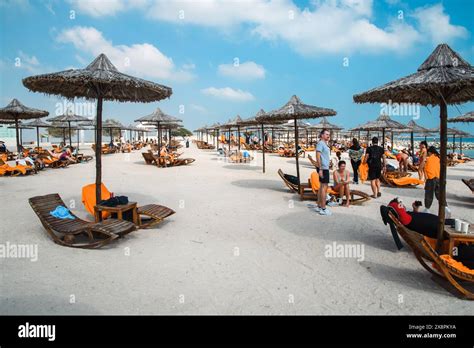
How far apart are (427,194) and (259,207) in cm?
345

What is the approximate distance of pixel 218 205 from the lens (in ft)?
22.2

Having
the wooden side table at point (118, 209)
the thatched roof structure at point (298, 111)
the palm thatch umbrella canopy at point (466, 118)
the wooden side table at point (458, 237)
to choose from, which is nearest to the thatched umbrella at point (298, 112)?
the thatched roof structure at point (298, 111)

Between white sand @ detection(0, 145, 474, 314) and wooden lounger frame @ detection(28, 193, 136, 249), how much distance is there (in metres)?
0.13

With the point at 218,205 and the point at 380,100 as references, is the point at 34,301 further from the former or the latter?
the point at 380,100

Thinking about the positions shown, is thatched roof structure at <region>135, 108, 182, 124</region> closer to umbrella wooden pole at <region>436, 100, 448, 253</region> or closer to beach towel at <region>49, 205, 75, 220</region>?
beach towel at <region>49, 205, 75, 220</region>

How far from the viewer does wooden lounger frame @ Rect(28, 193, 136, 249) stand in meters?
4.10

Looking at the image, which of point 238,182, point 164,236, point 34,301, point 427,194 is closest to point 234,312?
point 34,301

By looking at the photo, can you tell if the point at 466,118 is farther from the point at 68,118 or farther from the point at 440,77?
the point at 68,118

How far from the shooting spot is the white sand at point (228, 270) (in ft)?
9.27

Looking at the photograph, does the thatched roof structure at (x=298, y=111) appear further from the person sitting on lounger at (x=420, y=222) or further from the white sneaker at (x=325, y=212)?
the person sitting on lounger at (x=420, y=222)

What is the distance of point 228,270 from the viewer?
356 cm

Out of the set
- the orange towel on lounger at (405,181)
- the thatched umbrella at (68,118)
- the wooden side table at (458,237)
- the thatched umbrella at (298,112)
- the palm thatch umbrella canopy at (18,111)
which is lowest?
the wooden side table at (458,237)

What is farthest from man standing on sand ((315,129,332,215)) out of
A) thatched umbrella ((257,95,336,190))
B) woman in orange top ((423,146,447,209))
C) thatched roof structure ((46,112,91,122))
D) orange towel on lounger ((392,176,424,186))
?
thatched roof structure ((46,112,91,122))
